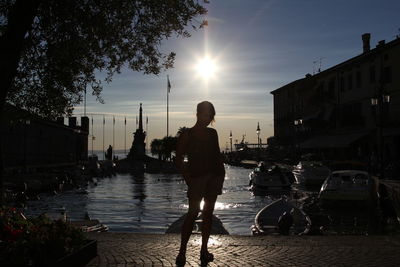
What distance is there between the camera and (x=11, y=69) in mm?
7293

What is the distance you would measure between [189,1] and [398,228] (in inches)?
561

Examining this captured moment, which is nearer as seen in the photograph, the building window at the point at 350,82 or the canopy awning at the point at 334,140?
the canopy awning at the point at 334,140

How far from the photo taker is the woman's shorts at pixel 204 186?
22.9 feet

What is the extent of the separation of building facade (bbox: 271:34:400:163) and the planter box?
89.4 feet

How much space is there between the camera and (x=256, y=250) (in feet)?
26.8

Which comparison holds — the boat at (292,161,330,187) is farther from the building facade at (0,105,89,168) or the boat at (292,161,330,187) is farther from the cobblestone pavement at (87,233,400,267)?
the cobblestone pavement at (87,233,400,267)

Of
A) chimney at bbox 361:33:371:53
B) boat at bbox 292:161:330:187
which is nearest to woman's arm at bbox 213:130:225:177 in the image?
boat at bbox 292:161:330:187

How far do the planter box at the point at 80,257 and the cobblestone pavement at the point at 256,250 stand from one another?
104 mm

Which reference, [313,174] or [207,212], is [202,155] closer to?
[207,212]

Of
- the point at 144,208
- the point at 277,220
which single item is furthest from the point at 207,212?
the point at 144,208

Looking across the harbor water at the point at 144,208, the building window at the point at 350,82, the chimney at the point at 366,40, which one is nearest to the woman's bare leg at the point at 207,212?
the harbor water at the point at 144,208

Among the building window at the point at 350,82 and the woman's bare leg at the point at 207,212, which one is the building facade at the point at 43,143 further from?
the building window at the point at 350,82

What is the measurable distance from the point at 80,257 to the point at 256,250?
2914 mm

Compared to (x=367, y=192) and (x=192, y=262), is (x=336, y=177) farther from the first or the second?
(x=192, y=262)
